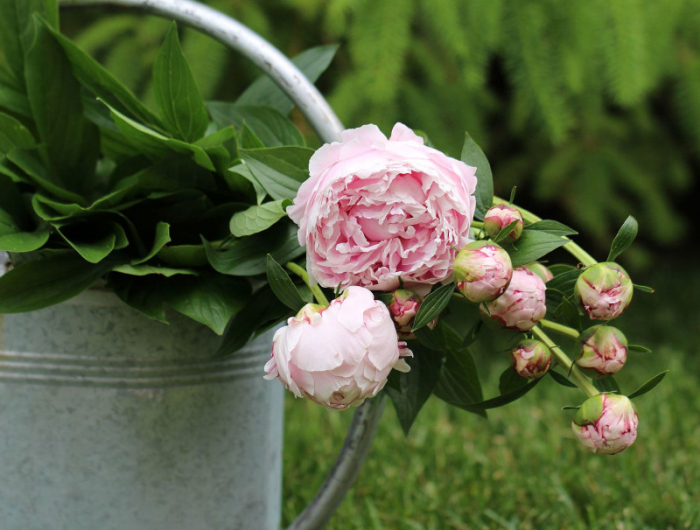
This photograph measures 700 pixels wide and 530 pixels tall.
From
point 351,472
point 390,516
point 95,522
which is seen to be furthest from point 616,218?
point 95,522

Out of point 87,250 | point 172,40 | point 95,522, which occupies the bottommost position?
point 95,522

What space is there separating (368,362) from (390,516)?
50 centimetres

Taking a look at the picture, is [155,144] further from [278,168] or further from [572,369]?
[572,369]

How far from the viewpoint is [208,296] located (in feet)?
1.99

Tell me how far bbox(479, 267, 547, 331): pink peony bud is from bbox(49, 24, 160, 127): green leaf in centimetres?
36

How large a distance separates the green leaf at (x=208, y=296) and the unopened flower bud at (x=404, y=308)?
15 centimetres

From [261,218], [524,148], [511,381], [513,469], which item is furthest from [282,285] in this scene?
[524,148]

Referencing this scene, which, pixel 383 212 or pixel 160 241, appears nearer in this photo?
pixel 383 212

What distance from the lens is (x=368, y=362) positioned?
460mm

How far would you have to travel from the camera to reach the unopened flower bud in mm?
493

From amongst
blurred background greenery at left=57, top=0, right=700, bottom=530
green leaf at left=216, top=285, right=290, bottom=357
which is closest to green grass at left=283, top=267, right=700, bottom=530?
blurred background greenery at left=57, top=0, right=700, bottom=530

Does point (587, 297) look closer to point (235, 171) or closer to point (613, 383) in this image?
point (613, 383)

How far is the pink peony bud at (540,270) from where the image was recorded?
53cm

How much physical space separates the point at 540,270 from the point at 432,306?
10cm
